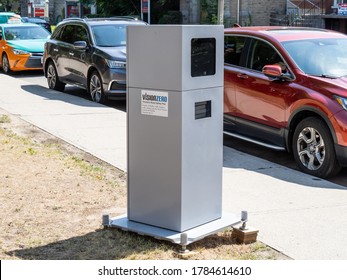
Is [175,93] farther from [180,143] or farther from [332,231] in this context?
[332,231]

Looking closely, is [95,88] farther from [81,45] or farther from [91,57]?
[81,45]

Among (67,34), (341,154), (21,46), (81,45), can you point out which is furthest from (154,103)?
(21,46)

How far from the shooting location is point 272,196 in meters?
7.23

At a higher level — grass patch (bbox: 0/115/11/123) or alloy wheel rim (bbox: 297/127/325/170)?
alloy wheel rim (bbox: 297/127/325/170)

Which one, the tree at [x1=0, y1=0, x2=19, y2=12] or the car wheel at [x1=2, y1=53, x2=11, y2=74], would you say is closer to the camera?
the car wheel at [x1=2, y1=53, x2=11, y2=74]

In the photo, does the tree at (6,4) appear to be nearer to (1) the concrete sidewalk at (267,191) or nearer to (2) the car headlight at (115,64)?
(2) the car headlight at (115,64)

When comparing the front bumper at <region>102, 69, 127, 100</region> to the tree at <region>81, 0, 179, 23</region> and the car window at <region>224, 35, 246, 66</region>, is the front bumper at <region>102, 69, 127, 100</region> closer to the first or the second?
the car window at <region>224, 35, 246, 66</region>

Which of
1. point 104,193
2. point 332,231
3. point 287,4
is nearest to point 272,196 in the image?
point 332,231

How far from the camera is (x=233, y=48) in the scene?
10.4 meters

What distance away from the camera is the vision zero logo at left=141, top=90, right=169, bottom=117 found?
5289 millimetres

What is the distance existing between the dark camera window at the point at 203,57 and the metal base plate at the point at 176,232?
4.15 ft

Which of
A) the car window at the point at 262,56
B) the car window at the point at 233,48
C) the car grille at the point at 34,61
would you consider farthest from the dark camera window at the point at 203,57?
the car grille at the point at 34,61

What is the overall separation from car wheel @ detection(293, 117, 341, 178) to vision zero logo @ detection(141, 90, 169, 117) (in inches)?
135

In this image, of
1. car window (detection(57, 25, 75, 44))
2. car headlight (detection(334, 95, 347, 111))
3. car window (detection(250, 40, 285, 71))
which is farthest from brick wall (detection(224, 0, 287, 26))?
car headlight (detection(334, 95, 347, 111))
